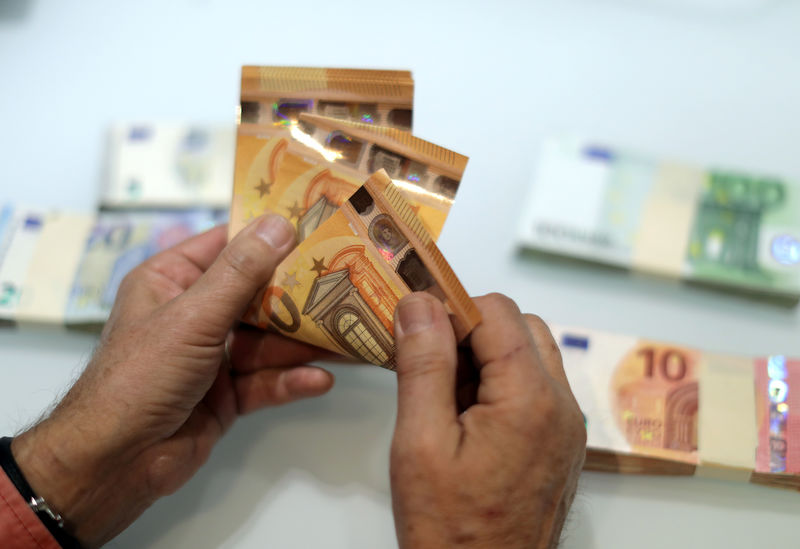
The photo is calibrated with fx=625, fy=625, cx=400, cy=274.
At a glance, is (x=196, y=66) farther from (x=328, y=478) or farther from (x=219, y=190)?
(x=328, y=478)

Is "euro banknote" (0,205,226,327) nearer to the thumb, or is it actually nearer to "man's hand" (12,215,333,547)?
"man's hand" (12,215,333,547)

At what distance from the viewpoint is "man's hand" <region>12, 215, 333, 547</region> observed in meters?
0.69

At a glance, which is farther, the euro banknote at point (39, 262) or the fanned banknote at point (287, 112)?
the euro banknote at point (39, 262)

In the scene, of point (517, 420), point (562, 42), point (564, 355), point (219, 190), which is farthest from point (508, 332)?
point (562, 42)

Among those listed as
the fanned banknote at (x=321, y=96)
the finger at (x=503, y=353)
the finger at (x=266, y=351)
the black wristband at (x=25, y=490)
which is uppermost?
the fanned banknote at (x=321, y=96)

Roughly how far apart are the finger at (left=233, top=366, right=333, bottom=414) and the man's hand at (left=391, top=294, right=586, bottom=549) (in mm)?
260

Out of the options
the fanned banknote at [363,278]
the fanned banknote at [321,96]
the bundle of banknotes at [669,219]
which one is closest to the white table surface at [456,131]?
the bundle of banknotes at [669,219]

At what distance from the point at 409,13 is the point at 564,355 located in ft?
2.61

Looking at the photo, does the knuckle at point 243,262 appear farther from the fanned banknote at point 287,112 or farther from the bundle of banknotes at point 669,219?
the bundle of banknotes at point 669,219

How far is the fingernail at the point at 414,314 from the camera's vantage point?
61 centimetres

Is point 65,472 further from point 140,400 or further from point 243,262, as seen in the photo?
point 243,262

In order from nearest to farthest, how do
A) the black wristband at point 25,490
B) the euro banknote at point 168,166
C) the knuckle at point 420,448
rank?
the knuckle at point 420,448 → the black wristband at point 25,490 → the euro banknote at point 168,166

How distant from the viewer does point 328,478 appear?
0.86 m

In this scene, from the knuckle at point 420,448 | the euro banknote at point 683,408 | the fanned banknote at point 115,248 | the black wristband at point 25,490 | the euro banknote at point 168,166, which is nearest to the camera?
the knuckle at point 420,448
